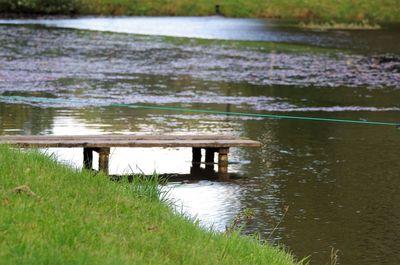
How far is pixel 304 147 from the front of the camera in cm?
2036

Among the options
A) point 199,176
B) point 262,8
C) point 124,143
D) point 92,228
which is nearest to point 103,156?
point 124,143

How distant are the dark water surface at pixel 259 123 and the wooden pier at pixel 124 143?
418 mm

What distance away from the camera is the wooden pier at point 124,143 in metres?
16.4

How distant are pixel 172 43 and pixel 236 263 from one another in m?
42.6

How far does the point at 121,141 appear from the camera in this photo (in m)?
16.8

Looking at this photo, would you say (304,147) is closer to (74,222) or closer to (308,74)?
(74,222)

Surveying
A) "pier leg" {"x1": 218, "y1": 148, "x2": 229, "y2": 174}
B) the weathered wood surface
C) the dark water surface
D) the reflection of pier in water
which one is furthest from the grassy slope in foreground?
"pier leg" {"x1": 218, "y1": 148, "x2": 229, "y2": 174}

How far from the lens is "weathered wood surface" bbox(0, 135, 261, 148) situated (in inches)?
643

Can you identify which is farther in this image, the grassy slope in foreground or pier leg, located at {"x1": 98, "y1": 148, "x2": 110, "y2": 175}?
pier leg, located at {"x1": 98, "y1": 148, "x2": 110, "y2": 175}

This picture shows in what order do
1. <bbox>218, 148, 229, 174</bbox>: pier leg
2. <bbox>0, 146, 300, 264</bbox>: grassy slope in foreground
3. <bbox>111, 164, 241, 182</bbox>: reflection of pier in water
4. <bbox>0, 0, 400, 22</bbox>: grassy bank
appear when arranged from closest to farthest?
<bbox>0, 146, 300, 264</bbox>: grassy slope in foreground, <bbox>111, 164, 241, 182</bbox>: reflection of pier in water, <bbox>218, 148, 229, 174</bbox>: pier leg, <bbox>0, 0, 400, 22</bbox>: grassy bank

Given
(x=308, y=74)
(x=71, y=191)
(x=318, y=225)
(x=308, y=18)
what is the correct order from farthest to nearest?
(x=308, y=18), (x=308, y=74), (x=318, y=225), (x=71, y=191)

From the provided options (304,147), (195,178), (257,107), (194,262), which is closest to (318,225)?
(195,178)

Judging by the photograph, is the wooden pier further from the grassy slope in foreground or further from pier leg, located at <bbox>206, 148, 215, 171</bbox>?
the grassy slope in foreground

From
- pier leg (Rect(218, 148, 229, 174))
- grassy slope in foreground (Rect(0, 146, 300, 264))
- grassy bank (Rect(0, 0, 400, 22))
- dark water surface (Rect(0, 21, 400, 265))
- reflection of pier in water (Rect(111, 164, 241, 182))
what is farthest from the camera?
grassy bank (Rect(0, 0, 400, 22))
